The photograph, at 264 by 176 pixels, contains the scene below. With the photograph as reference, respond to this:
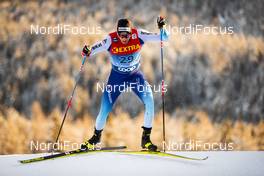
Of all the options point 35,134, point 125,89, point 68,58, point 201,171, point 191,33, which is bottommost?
point 201,171

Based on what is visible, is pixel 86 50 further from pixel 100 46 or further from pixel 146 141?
pixel 146 141

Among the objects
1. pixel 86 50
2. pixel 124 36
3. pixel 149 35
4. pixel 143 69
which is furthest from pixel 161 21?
pixel 86 50

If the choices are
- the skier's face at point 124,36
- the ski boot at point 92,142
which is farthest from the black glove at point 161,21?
the ski boot at point 92,142

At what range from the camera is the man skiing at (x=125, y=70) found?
14.4 feet

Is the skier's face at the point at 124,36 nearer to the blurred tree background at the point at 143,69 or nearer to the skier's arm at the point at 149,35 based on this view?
the skier's arm at the point at 149,35

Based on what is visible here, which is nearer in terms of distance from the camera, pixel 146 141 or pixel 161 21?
pixel 161 21

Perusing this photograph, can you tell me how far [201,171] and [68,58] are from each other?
6.09ft

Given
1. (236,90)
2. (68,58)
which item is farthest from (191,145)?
(68,58)

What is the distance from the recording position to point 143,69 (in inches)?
181

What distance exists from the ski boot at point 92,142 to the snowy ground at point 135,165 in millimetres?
90

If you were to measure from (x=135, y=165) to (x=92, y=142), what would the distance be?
2.10 feet

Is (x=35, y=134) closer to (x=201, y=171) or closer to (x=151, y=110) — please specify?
(x=151, y=110)

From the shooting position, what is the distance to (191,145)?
15.3 ft

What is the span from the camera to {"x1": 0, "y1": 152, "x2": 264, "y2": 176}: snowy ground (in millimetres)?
3879
